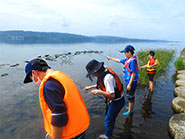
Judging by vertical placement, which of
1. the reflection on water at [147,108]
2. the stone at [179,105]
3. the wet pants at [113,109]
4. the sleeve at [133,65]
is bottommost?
the reflection on water at [147,108]

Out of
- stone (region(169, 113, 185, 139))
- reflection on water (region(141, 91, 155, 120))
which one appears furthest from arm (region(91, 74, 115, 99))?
reflection on water (region(141, 91, 155, 120))

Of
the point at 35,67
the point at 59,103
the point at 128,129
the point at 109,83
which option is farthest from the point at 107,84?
the point at 128,129

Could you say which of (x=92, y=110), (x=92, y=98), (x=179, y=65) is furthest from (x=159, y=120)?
(x=179, y=65)

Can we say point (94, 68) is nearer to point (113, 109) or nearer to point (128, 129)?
point (113, 109)

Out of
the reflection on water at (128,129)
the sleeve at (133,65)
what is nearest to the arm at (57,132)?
the reflection on water at (128,129)

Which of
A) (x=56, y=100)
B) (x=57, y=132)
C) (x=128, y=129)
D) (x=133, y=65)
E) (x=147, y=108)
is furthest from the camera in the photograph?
(x=147, y=108)

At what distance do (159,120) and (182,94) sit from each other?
2.32 meters

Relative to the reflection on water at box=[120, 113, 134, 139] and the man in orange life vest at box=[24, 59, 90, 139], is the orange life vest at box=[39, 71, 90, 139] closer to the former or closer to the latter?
the man in orange life vest at box=[24, 59, 90, 139]

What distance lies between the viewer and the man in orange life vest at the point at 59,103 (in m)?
1.50

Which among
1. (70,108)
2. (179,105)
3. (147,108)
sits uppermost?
(70,108)

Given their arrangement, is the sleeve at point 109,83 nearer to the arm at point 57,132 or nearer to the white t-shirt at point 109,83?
the white t-shirt at point 109,83

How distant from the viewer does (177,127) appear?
370 centimetres

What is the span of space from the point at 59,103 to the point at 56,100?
6cm

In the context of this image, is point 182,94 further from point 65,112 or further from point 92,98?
point 65,112
